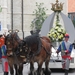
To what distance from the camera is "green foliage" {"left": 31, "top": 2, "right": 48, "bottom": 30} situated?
1896 inches

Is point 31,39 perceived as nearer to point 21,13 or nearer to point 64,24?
point 64,24

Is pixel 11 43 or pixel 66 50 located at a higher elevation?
pixel 11 43

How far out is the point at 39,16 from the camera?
49.3 m

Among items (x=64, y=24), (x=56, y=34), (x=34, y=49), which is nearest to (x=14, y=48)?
(x=34, y=49)

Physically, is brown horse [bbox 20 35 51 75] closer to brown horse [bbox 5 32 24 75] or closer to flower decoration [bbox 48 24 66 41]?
brown horse [bbox 5 32 24 75]

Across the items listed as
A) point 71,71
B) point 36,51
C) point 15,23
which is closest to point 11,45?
point 36,51

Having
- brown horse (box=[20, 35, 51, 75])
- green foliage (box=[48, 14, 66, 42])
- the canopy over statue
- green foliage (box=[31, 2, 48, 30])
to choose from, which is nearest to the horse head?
brown horse (box=[20, 35, 51, 75])

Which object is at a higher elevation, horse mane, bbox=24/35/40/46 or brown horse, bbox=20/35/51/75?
horse mane, bbox=24/35/40/46

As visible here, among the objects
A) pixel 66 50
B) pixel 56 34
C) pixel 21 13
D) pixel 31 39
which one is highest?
pixel 21 13

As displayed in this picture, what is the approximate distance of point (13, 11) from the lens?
52.4m

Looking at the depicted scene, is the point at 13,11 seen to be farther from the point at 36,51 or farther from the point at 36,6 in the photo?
the point at 36,51

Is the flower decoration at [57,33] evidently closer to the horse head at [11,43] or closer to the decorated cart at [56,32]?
the decorated cart at [56,32]

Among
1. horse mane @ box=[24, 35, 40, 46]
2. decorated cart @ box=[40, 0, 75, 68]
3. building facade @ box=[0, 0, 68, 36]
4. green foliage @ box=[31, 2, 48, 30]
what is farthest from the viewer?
building facade @ box=[0, 0, 68, 36]

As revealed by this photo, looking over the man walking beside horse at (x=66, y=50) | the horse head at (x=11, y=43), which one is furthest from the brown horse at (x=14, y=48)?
the man walking beside horse at (x=66, y=50)
